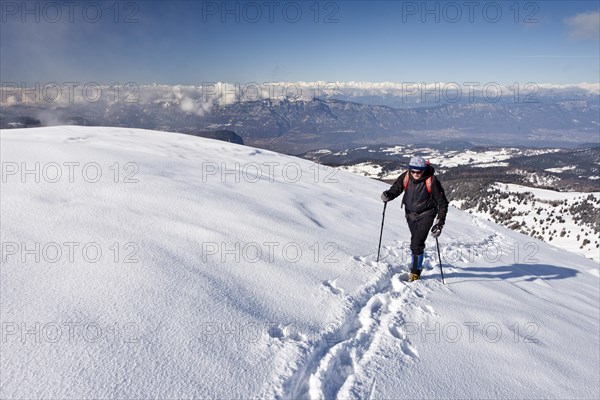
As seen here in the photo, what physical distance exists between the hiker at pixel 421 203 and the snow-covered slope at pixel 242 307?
829mm

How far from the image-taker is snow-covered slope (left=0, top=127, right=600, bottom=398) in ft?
12.2

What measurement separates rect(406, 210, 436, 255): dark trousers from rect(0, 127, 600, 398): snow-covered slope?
75 cm

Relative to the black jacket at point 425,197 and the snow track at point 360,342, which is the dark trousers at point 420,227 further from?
the snow track at point 360,342

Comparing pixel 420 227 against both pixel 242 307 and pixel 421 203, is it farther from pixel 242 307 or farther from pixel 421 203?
pixel 242 307

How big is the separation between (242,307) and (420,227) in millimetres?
4534

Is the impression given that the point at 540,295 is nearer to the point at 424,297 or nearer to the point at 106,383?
the point at 424,297

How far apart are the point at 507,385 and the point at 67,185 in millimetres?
10559

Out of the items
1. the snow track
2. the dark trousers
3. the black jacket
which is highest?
the black jacket

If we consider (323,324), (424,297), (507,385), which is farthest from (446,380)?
(424,297)

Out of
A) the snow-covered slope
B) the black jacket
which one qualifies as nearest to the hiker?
the black jacket

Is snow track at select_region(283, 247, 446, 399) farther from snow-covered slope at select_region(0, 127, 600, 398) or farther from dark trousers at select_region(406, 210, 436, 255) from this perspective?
dark trousers at select_region(406, 210, 436, 255)

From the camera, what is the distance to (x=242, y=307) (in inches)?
196

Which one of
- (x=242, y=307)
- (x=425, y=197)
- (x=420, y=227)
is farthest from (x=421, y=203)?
(x=242, y=307)

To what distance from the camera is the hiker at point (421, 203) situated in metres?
7.19
